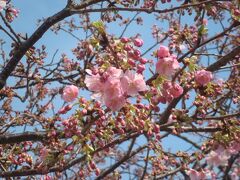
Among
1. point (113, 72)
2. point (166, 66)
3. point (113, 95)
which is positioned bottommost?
point (113, 95)

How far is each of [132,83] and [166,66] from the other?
0.32 m

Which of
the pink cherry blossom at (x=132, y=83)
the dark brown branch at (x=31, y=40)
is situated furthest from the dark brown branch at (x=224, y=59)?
the dark brown branch at (x=31, y=40)

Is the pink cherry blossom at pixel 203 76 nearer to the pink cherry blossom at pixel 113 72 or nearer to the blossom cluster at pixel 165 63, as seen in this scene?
the blossom cluster at pixel 165 63

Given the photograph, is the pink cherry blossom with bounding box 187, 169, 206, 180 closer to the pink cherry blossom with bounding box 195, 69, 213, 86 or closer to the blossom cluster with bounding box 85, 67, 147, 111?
the pink cherry blossom with bounding box 195, 69, 213, 86

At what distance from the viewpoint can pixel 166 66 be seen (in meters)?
2.71

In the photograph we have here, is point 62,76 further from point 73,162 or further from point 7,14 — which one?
point 73,162

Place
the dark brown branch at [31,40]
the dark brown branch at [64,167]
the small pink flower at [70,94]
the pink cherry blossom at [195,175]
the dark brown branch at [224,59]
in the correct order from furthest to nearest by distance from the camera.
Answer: the pink cherry blossom at [195,175] → the dark brown branch at [31,40] → the dark brown branch at [224,59] → the dark brown branch at [64,167] → the small pink flower at [70,94]

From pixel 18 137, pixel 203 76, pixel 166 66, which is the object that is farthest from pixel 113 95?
pixel 18 137

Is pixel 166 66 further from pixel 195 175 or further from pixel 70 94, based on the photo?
pixel 195 175

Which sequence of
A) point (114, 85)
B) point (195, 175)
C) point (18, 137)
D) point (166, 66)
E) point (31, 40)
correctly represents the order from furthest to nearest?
point (195, 175) < point (31, 40) < point (18, 137) < point (166, 66) < point (114, 85)

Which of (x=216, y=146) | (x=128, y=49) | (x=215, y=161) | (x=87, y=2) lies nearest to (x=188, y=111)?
(x=216, y=146)

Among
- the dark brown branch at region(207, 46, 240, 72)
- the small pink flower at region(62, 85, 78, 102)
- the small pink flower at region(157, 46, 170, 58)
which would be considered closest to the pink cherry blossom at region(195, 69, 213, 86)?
the small pink flower at region(157, 46, 170, 58)

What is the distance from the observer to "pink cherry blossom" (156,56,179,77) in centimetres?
269

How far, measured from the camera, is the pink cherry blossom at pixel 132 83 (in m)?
2.53
